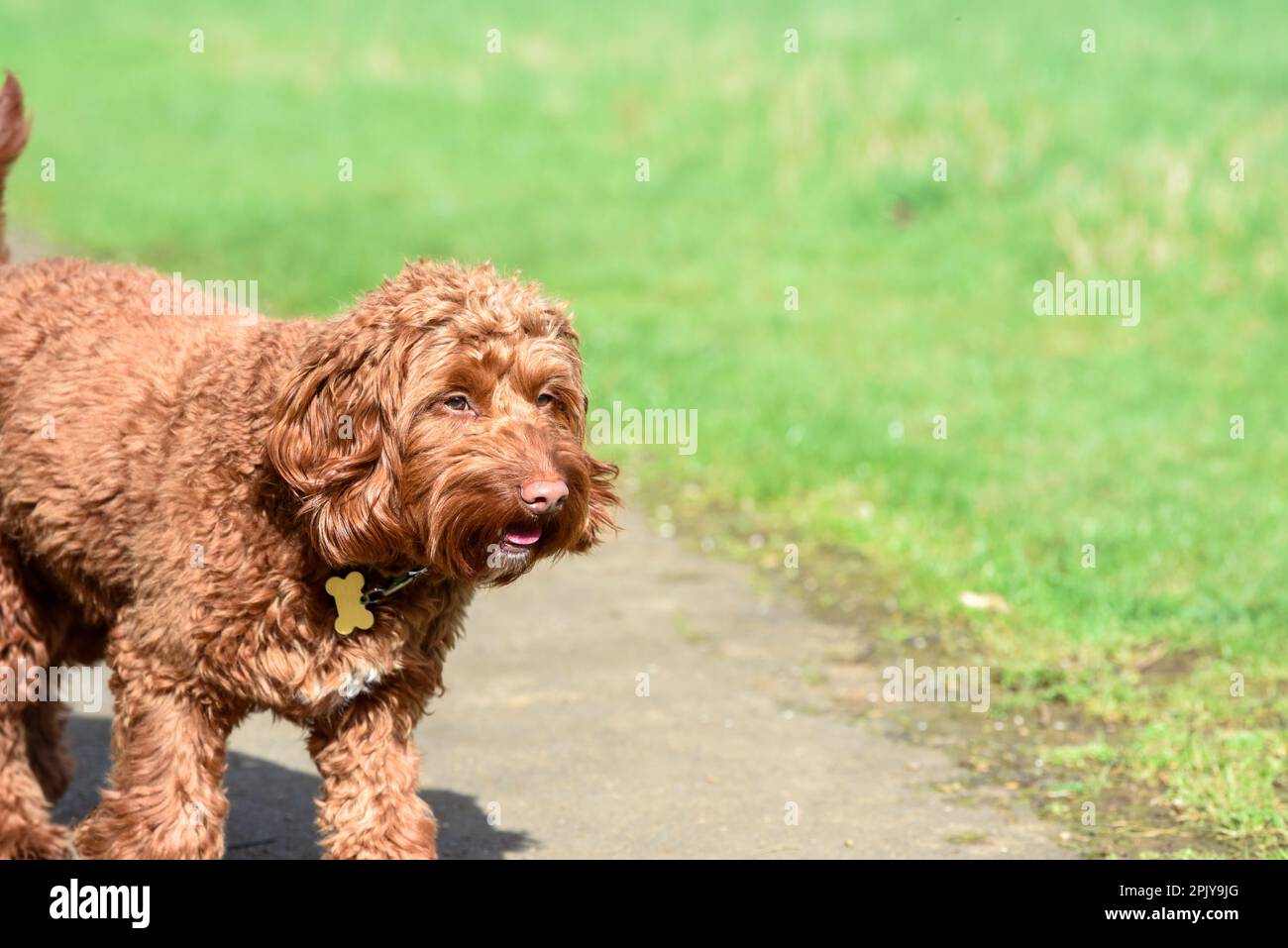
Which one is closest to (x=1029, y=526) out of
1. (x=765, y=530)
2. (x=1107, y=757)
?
(x=765, y=530)

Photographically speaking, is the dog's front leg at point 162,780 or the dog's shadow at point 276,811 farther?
the dog's shadow at point 276,811

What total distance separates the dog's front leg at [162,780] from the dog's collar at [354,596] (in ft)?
1.41

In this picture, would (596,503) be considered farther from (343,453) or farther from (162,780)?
(162,780)

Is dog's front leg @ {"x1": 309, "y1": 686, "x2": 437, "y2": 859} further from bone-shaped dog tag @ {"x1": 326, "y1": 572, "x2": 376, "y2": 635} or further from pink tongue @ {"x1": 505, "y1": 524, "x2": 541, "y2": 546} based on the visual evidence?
→ pink tongue @ {"x1": 505, "y1": 524, "x2": 541, "y2": 546}

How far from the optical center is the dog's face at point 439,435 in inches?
167

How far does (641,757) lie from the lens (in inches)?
248

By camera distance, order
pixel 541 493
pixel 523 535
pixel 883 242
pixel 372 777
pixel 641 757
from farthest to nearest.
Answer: pixel 883 242
pixel 641 757
pixel 372 777
pixel 523 535
pixel 541 493

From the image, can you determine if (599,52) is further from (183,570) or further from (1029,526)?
(183,570)

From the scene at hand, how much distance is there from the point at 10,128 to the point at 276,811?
2464 mm

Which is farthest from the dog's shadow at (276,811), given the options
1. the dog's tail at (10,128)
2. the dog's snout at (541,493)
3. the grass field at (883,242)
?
the grass field at (883,242)

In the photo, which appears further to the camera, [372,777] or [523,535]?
[372,777]

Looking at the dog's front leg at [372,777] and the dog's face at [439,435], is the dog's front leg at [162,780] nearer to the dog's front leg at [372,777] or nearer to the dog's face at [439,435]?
the dog's front leg at [372,777]

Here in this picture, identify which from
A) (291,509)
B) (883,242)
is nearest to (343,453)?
(291,509)

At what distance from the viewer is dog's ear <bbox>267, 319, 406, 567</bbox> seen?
14.2ft
